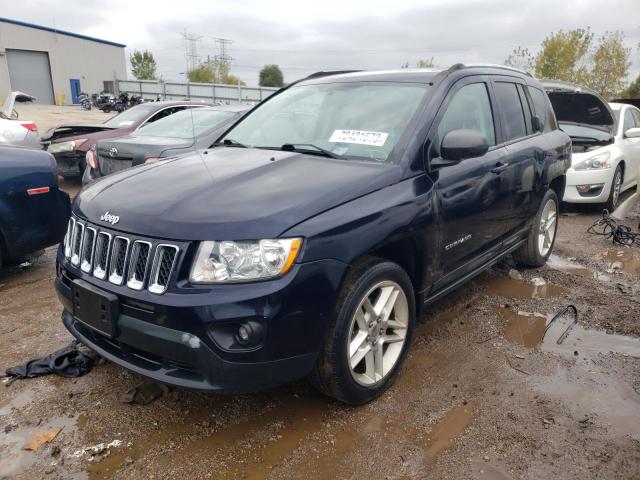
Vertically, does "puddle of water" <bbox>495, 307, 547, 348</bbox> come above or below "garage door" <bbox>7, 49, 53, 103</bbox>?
below

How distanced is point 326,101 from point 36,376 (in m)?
2.60

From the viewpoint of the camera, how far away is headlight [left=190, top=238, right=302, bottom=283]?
89.3 inches

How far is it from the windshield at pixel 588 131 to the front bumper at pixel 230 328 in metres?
7.03

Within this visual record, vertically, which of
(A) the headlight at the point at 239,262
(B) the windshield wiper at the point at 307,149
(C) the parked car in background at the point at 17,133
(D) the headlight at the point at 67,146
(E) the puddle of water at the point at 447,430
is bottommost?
(E) the puddle of water at the point at 447,430

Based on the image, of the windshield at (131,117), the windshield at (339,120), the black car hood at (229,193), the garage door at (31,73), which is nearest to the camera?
the black car hood at (229,193)

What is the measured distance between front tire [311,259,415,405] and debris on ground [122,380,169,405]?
0.97 m

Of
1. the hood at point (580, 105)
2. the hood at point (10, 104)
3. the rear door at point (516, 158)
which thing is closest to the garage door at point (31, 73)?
the hood at point (10, 104)

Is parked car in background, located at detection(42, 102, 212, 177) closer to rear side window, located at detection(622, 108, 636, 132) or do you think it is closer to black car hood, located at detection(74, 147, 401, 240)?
black car hood, located at detection(74, 147, 401, 240)

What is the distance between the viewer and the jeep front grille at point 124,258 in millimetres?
2318

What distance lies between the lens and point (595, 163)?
24.7 feet

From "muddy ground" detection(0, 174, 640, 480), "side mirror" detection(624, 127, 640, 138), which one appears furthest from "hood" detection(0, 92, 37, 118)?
"side mirror" detection(624, 127, 640, 138)

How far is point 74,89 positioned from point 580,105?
177 ft

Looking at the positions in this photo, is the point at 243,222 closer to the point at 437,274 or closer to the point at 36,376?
the point at 437,274

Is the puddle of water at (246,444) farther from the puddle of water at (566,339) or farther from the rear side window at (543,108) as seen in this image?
the rear side window at (543,108)
